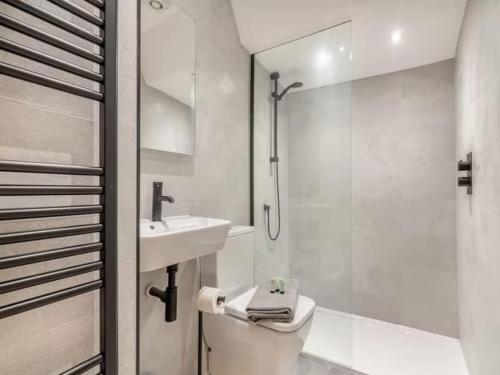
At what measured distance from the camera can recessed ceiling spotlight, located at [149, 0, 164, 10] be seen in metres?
1.41

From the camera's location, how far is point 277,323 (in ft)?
4.38

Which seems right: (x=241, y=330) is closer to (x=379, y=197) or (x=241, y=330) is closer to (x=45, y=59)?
(x=45, y=59)

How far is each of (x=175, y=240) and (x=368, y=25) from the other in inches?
74.1

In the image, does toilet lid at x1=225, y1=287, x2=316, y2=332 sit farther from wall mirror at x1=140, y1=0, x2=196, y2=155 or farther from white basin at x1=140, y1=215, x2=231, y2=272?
wall mirror at x1=140, y1=0, x2=196, y2=155

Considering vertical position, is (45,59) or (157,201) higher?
(45,59)

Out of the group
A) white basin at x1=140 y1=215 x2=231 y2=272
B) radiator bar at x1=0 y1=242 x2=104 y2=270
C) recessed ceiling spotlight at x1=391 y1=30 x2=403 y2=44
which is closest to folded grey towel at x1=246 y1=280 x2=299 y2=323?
white basin at x1=140 y1=215 x2=231 y2=272

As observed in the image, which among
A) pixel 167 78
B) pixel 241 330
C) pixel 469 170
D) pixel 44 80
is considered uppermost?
pixel 167 78

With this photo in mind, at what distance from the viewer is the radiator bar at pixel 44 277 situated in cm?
58

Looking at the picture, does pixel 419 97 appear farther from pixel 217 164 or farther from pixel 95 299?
pixel 95 299

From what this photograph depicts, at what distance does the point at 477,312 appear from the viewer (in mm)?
1431

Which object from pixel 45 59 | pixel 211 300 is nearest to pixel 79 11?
pixel 45 59

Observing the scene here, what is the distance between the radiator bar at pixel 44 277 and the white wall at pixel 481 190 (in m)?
1.39

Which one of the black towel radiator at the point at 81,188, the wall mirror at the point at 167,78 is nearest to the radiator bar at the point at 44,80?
the black towel radiator at the point at 81,188

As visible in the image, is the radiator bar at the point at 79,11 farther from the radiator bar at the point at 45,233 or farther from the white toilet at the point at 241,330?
the white toilet at the point at 241,330
